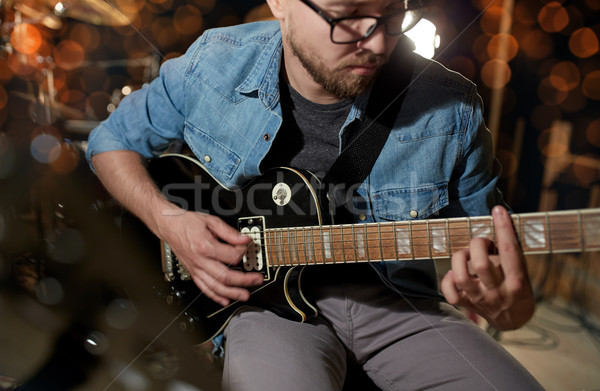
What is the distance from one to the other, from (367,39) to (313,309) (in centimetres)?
64

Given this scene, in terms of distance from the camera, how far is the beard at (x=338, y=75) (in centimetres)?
84

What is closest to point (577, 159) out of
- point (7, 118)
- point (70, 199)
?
Answer: point (70, 199)

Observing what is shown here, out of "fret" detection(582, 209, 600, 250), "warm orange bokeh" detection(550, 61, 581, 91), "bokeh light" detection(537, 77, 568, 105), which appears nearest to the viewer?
"fret" detection(582, 209, 600, 250)

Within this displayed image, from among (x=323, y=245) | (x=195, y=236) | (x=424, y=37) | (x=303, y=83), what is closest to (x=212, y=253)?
(x=195, y=236)

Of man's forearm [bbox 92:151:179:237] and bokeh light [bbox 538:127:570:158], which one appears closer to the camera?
man's forearm [bbox 92:151:179:237]

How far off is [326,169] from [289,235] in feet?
0.71

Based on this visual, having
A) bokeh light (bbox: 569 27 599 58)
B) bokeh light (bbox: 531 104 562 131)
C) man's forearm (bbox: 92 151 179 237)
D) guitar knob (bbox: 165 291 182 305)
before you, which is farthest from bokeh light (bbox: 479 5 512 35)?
guitar knob (bbox: 165 291 182 305)

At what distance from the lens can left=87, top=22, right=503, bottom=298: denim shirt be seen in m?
0.92

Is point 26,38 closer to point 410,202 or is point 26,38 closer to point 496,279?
point 410,202

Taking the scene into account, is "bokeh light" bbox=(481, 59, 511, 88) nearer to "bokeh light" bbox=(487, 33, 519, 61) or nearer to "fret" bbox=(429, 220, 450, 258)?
"bokeh light" bbox=(487, 33, 519, 61)

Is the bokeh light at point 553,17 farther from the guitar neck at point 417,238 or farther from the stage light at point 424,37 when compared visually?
the guitar neck at point 417,238

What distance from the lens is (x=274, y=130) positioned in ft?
3.26

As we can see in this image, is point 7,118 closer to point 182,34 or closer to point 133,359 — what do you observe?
point 182,34

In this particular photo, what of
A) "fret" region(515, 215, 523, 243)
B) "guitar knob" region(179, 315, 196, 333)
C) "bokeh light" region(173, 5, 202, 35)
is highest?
"bokeh light" region(173, 5, 202, 35)
